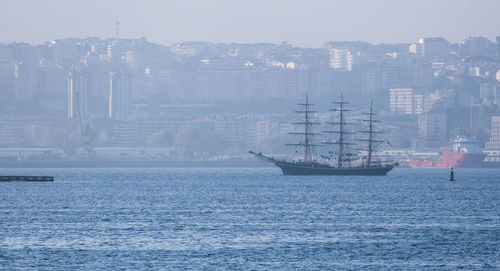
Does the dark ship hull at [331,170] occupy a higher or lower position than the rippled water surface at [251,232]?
lower

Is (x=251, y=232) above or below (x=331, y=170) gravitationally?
above

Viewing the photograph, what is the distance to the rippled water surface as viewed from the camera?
4481 cm

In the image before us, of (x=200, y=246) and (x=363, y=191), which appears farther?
(x=363, y=191)

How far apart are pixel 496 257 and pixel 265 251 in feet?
28.0

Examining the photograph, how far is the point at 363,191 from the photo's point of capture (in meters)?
96.0

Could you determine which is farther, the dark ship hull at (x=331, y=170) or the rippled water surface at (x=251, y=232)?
the dark ship hull at (x=331, y=170)

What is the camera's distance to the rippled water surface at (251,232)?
44812 millimetres

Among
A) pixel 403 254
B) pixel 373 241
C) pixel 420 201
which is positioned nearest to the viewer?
pixel 403 254

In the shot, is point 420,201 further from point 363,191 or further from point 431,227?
point 431,227

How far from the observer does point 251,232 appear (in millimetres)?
55062

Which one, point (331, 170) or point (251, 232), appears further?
point (331, 170)

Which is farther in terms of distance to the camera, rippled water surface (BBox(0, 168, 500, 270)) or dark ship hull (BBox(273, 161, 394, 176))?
dark ship hull (BBox(273, 161, 394, 176))

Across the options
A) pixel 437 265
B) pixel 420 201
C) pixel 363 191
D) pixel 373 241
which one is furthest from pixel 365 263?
pixel 363 191

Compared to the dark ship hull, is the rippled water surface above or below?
above
